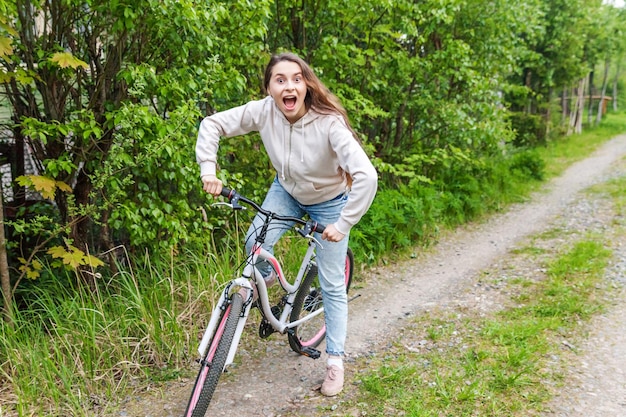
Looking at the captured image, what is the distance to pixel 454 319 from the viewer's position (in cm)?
483

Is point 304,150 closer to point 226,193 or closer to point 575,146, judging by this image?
point 226,193

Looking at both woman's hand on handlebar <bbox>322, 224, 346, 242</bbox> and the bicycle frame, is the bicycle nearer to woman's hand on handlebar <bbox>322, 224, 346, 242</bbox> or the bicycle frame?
the bicycle frame

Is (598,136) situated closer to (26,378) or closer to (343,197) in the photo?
(343,197)

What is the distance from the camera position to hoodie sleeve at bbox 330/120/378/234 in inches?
114

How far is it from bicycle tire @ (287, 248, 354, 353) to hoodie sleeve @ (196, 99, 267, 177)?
1.17 metres

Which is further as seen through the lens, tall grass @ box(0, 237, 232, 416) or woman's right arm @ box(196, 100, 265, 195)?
tall grass @ box(0, 237, 232, 416)

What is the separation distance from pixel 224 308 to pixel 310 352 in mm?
1102

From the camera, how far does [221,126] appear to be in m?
3.33

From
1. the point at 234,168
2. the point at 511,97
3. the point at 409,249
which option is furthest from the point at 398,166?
the point at 511,97

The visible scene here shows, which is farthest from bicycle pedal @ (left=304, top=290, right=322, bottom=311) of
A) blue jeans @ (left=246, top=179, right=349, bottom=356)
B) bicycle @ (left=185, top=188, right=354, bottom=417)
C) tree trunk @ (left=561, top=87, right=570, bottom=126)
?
tree trunk @ (left=561, top=87, right=570, bottom=126)

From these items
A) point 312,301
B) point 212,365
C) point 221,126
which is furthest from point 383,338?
point 221,126

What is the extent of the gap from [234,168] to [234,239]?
79cm

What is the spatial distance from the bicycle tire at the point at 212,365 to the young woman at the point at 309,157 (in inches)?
23.4

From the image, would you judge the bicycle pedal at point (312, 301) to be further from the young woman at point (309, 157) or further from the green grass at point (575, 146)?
the green grass at point (575, 146)
